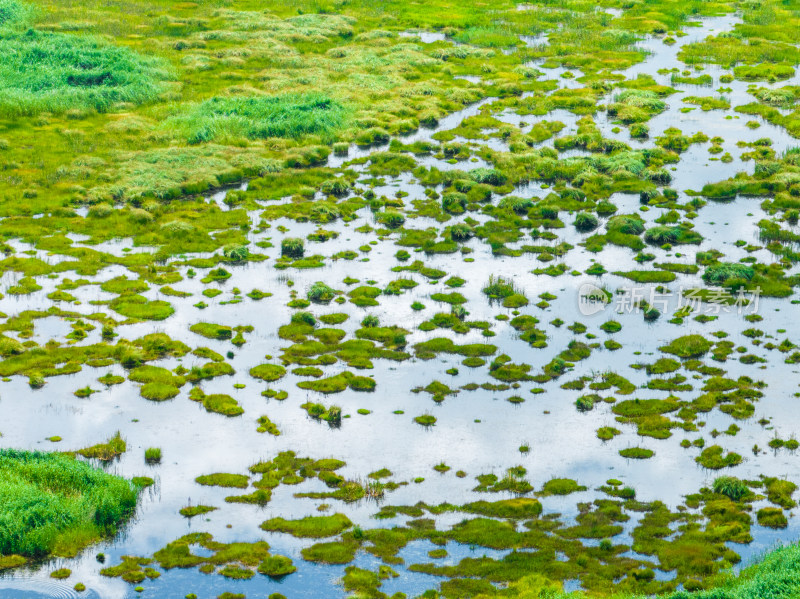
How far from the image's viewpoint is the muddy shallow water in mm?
29047

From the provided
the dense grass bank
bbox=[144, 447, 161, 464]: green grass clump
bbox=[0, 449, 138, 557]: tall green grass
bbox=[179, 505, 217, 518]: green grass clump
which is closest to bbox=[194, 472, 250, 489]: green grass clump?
bbox=[179, 505, 217, 518]: green grass clump

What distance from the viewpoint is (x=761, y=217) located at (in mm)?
53219

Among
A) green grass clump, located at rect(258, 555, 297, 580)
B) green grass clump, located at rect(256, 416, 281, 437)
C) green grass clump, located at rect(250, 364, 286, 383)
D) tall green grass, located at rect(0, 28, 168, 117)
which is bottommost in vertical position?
green grass clump, located at rect(258, 555, 297, 580)

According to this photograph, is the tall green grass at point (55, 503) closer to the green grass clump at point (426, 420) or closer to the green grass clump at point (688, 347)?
the green grass clump at point (426, 420)

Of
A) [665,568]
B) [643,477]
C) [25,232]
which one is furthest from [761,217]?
[25,232]

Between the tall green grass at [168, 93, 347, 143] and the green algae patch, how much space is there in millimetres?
40369

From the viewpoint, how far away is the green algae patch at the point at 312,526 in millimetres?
29431

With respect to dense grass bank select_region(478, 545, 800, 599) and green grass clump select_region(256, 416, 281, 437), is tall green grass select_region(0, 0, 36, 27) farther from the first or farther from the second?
dense grass bank select_region(478, 545, 800, 599)

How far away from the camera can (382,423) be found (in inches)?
1404

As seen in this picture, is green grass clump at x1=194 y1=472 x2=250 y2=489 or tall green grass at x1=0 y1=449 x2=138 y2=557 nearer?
tall green grass at x1=0 y1=449 x2=138 y2=557

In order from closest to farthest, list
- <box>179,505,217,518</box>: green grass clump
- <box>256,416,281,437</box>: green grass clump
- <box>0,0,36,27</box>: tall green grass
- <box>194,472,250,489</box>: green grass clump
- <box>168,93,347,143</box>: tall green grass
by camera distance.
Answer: <box>179,505,217,518</box>: green grass clump, <box>194,472,250,489</box>: green grass clump, <box>256,416,281,437</box>: green grass clump, <box>168,93,347,143</box>: tall green grass, <box>0,0,36,27</box>: tall green grass

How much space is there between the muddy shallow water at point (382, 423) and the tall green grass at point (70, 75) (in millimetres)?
26772

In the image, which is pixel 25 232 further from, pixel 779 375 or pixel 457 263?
pixel 779 375

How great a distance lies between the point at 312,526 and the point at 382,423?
683 centimetres
